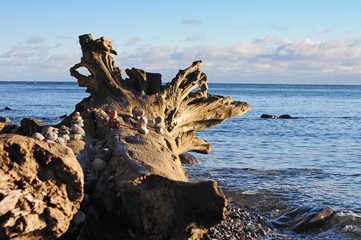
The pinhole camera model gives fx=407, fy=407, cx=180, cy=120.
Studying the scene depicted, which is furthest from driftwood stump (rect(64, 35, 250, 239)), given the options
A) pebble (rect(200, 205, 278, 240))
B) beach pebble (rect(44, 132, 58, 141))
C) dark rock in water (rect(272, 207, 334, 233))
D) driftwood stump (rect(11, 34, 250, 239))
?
dark rock in water (rect(272, 207, 334, 233))

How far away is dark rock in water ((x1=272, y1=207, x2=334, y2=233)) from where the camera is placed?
6797 mm

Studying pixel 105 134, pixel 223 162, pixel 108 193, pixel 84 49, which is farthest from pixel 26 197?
pixel 223 162

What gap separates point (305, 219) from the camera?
697cm

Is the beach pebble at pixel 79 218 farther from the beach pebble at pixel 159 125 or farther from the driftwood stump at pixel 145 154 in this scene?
the beach pebble at pixel 159 125

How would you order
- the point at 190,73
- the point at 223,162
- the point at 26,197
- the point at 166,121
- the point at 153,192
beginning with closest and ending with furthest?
the point at 26,197
the point at 153,192
the point at 166,121
the point at 190,73
the point at 223,162

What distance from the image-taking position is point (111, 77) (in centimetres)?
843

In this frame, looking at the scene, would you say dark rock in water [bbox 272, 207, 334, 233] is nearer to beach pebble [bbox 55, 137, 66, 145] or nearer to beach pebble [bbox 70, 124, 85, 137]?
beach pebble [bbox 70, 124, 85, 137]

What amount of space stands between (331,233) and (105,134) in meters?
4.00

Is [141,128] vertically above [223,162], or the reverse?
[141,128]

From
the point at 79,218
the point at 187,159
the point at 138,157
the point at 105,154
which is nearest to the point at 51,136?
the point at 105,154

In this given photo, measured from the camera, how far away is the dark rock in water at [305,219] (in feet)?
22.3

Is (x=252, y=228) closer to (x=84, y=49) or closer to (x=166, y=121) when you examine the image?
Result: (x=166, y=121)

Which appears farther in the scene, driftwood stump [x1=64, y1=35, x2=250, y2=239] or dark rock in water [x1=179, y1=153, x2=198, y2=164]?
dark rock in water [x1=179, y1=153, x2=198, y2=164]

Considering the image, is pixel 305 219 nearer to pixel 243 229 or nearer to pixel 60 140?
pixel 243 229
